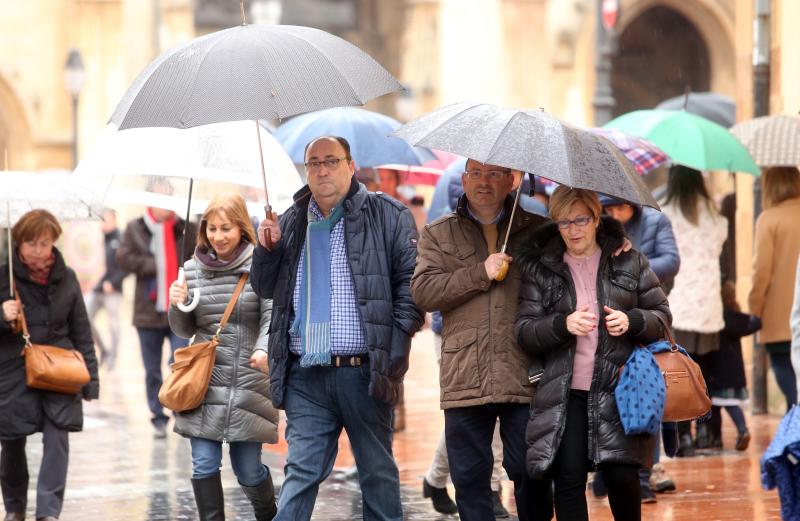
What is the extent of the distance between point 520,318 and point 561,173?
686 millimetres

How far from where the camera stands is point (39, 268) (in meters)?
8.62

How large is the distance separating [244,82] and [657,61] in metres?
28.4

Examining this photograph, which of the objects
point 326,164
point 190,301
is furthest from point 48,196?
point 326,164

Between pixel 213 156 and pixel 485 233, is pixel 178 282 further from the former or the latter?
pixel 485 233

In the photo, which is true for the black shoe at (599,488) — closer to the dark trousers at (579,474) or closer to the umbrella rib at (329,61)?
the dark trousers at (579,474)

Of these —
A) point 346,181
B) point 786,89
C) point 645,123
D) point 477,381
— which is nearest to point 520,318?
point 477,381

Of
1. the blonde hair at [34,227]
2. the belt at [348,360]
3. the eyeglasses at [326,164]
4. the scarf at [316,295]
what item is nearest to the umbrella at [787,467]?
the belt at [348,360]

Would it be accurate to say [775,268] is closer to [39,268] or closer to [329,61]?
[39,268]

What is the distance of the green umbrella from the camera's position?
32.4 feet

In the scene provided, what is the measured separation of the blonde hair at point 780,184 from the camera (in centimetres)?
1068

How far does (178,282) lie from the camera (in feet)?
24.5

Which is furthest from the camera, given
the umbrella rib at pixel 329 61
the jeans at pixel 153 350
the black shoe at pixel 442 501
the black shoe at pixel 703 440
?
the jeans at pixel 153 350

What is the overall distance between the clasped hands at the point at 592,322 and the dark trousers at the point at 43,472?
132 inches

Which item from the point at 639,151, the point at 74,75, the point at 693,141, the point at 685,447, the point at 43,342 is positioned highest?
the point at 74,75
